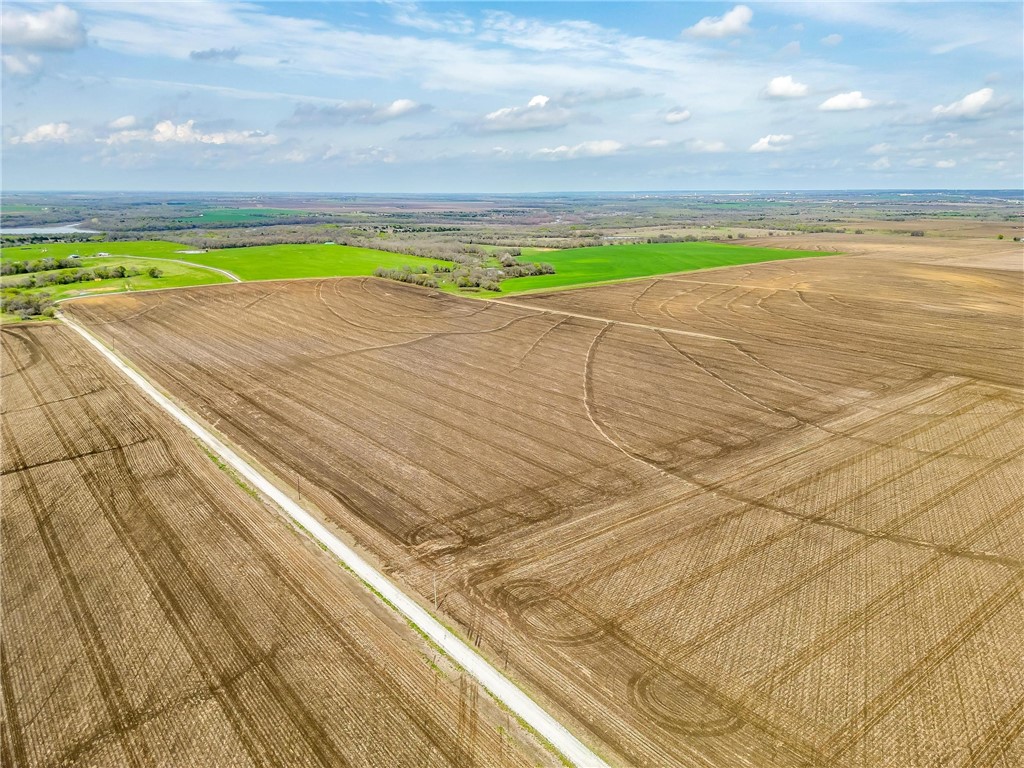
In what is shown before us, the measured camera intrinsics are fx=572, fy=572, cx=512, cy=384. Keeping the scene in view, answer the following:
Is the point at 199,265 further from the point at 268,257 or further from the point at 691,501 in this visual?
the point at 691,501

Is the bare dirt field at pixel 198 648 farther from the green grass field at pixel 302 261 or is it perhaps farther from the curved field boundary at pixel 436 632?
the green grass field at pixel 302 261

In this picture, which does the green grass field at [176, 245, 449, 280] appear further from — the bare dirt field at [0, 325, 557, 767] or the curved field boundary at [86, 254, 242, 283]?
the bare dirt field at [0, 325, 557, 767]

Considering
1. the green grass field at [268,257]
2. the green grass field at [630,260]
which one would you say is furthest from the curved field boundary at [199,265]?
the green grass field at [630,260]

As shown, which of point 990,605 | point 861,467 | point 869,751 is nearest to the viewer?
point 869,751

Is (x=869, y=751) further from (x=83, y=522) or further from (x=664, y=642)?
(x=83, y=522)

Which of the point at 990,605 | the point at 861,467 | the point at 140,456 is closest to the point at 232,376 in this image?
the point at 140,456

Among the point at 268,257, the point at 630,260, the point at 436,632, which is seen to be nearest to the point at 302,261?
the point at 268,257

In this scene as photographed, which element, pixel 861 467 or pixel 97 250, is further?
pixel 97 250
